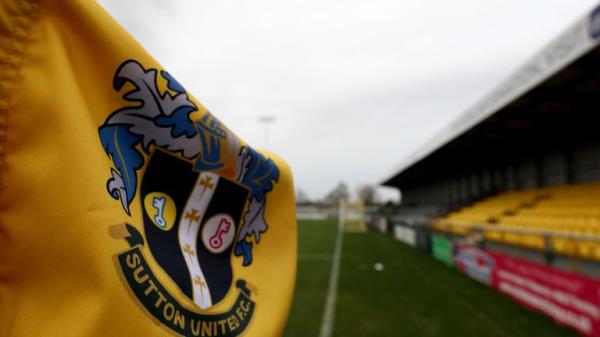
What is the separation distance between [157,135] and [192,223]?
0.30 metres

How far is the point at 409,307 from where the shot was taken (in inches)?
241

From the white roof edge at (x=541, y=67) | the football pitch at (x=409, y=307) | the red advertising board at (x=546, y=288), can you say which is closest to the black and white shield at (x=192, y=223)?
the football pitch at (x=409, y=307)

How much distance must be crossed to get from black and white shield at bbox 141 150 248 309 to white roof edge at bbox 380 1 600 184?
7.33 meters

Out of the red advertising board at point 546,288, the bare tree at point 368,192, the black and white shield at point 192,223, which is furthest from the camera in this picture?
the bare tree at point 368,192

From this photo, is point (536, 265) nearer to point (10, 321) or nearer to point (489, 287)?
point (489, 287)

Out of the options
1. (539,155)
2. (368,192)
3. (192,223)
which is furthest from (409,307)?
(368,192)

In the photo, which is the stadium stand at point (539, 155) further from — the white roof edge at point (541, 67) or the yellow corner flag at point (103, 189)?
the yellow corner flag at point (103, 189)

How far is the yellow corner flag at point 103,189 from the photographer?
592 millimetres

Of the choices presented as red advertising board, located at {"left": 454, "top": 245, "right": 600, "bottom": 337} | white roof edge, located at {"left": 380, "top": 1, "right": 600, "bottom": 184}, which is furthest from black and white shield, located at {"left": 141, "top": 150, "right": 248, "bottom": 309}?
white roof edge, located at {"left": 380, "top": 1, "right": 600, "bottom": 184}

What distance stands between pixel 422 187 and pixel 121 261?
38685 millimetres

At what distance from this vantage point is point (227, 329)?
102 cm

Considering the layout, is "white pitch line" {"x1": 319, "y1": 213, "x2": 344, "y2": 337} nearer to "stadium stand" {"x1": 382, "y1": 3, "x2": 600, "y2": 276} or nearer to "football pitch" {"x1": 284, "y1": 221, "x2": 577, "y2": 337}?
"football pitch" {"x1": 284, "y1": 221, "x2": 577, "y2": 337}

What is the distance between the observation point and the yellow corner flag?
1.94 ft

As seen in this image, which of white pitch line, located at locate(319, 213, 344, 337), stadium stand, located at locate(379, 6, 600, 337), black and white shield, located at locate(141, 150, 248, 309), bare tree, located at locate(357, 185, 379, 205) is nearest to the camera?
black and white shield, located at locate(141, 150, 248, 309)
